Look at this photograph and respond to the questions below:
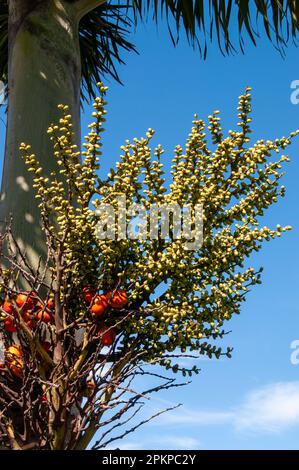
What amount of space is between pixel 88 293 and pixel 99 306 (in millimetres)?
152

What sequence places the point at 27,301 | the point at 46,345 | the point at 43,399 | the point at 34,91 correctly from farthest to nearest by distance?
the point at 34,91 → the point at 46,345 → the point at 27,301 → the point at 43,399

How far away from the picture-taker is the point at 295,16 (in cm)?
809

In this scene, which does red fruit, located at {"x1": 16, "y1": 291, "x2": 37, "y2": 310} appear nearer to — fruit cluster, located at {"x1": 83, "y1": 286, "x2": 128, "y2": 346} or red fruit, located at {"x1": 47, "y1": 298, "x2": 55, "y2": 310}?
red fruit, located at {"x1": 47, "y1": 298, "x2": 55, "y2": 310}

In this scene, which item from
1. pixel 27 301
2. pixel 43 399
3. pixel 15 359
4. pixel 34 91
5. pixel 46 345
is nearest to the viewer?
pixel 43 399

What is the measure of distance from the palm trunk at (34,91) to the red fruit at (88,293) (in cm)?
92

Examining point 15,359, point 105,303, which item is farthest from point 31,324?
point 105,303

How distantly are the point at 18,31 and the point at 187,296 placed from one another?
316cm

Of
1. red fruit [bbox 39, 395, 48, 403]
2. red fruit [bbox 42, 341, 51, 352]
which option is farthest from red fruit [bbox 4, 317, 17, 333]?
red fruit [bbox 39, 395, 48, 403]

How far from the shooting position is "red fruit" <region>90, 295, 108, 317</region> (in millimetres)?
4266

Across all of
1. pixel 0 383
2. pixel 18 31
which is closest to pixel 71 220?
pixel 0 383

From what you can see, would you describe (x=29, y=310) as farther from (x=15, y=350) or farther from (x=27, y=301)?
(x=15, y=350)

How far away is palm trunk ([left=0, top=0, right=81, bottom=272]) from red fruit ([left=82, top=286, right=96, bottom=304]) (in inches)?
36.4

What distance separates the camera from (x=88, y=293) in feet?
14.4

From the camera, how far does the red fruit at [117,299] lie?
14.0 feet
